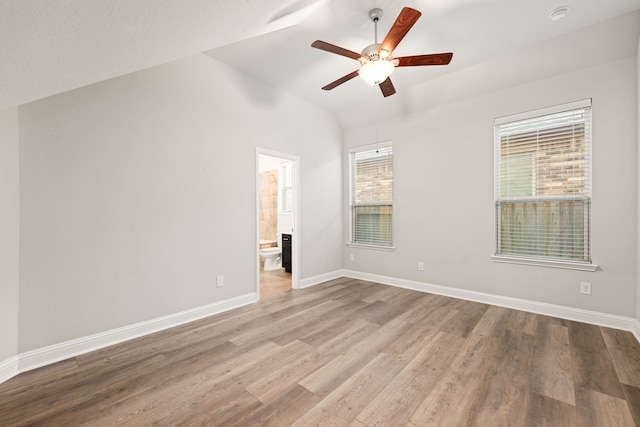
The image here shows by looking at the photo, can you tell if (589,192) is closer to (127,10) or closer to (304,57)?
(304,57)

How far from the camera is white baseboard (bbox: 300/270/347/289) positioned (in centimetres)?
440

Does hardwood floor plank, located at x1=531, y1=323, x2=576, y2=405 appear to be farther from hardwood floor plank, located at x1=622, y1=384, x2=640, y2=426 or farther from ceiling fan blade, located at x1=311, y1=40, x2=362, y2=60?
ceiling fan blade, located at x1=311, y1=40, x2=362, y2=60

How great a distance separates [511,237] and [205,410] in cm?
381

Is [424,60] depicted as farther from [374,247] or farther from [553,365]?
Result: [374,247]

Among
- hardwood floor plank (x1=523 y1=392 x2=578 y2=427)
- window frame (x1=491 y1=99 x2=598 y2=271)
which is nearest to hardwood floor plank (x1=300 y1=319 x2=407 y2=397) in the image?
hardwood floor plank (x1=523 y1=392 x2=578 y2=427)

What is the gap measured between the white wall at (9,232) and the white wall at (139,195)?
2.0 inches

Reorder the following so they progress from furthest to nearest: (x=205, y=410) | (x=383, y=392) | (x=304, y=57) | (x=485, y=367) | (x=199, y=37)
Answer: (x=304, y=57) → (x=485, y=367) → (x=383, y=392) → (x=205, y=410) → (x=199, y=37)

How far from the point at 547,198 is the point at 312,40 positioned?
327cm

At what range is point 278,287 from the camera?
4398mm

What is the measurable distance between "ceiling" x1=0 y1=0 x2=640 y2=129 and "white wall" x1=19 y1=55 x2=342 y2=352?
2.24 ft

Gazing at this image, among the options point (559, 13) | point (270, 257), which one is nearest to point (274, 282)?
point (270, 257)

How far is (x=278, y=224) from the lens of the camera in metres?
6.47

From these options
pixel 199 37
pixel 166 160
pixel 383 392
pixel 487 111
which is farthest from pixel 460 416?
pixel 487 111

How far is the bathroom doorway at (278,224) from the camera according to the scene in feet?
14.2
